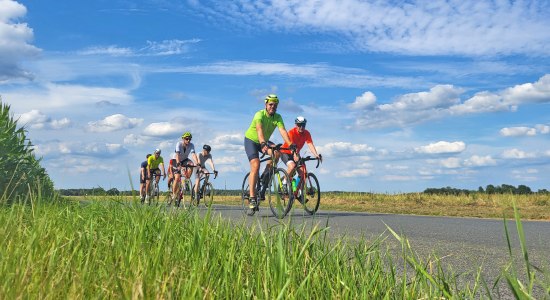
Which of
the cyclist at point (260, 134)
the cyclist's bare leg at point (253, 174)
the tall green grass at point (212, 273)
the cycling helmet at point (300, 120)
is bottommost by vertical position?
the tall green grass at point (212, 273)

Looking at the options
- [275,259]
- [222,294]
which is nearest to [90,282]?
A: [222,294]

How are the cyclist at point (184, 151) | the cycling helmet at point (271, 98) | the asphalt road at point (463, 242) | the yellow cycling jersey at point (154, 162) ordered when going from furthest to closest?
the yellow cycling jersey at point (154, 162)
the cyclist at point (184, 151)
the cycling helmet at point (271, 98)
the asphalt road at point (463, 242)

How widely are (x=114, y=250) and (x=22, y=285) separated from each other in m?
1.24

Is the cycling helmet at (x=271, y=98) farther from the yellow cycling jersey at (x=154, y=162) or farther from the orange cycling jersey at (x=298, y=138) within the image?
the yellow cycling jersey at (x=154, y=162)

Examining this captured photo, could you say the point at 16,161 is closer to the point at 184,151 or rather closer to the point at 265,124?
the point at 265,124

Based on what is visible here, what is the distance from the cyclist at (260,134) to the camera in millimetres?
12195

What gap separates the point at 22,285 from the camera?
120 inches

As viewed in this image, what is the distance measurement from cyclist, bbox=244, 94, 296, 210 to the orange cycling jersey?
24.4 inches

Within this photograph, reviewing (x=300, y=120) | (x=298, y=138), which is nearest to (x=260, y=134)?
(x=300, y=120)

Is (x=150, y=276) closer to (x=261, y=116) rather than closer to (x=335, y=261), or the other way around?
(x=335, y=261)

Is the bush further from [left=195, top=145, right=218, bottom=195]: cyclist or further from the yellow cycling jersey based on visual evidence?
the yellow cycling jersey

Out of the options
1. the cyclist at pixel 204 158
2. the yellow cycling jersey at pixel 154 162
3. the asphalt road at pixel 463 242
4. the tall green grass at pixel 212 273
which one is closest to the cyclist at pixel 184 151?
the cyclist at pixel 204 158

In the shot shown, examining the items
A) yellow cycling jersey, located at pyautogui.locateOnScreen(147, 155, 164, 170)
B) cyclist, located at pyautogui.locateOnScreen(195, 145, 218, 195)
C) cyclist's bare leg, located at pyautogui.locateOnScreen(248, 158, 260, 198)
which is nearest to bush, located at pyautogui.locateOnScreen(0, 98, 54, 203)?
cyclist's bare leg, located at pyautogui.locateOnScreen(248, 158, 260, 198)

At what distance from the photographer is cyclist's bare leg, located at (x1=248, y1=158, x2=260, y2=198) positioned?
12828 millimetres
